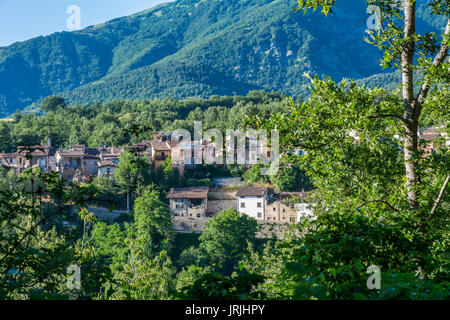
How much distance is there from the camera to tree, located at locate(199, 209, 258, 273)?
100 feet

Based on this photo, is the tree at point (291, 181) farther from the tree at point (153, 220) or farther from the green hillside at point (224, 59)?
the green hillside at point (224, 59)

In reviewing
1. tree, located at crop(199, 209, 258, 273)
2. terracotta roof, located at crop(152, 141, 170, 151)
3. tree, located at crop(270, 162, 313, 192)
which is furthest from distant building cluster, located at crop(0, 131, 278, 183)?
tree, located at crop(199, 209, 258, 273)

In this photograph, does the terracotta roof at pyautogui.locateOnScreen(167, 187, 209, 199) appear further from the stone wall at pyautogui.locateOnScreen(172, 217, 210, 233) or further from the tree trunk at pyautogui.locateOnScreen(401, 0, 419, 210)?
the tree trunk at pyautogui.locateOnScreen(401, 0, 419, 210)

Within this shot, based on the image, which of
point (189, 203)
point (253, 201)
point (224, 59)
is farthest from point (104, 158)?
point (224, 59)

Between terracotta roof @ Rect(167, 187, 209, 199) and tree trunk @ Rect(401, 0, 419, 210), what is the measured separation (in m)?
34.7

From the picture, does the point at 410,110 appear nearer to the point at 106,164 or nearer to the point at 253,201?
the point at 253,201

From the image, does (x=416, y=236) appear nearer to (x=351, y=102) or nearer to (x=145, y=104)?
(x=351, y=102)

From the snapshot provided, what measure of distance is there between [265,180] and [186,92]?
8635 centimetres

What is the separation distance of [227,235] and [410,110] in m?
27.6

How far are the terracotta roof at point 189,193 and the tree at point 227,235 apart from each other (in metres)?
5.71

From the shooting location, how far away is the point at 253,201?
124 feet

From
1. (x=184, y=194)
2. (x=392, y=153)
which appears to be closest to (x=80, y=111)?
(x=184, y=194)

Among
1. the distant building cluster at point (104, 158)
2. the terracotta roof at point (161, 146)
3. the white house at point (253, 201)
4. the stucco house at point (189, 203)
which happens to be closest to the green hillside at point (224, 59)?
the distant building cluster at point (104, 158)

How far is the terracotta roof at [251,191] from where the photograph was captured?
3756 cm
